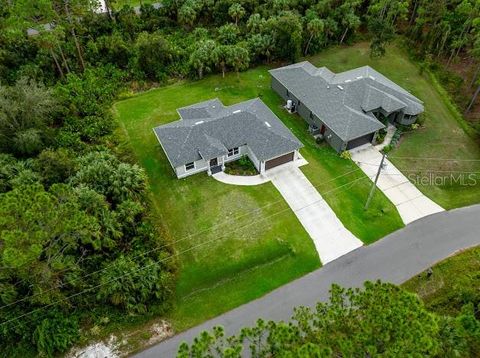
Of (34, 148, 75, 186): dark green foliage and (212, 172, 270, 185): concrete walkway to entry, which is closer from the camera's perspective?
(34, 148, 75, 186): dark green foliage

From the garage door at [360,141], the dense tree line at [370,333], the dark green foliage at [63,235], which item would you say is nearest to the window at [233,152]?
the dark green foliage at [63,235]

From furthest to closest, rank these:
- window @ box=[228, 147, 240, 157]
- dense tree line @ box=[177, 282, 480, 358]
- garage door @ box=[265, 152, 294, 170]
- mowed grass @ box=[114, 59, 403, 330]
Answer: window @ box=[228, 147, 240, 157] → garage door @ box=[265, 152, 294, 170] → mowed grass @ box=[114, 59, 403, 330] → dense tree line @ box=[177, 282, 480, 358]

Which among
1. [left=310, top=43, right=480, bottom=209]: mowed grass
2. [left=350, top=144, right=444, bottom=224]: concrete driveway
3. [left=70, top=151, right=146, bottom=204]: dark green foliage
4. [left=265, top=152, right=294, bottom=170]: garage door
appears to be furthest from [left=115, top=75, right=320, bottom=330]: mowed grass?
[left=310, top=43, right=480, bottom=209]: mowed grass

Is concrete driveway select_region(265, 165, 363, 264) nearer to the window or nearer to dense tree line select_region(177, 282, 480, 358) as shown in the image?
the window

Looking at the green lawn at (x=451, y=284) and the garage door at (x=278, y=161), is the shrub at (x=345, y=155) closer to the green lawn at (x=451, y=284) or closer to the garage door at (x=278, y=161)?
the garage door at (x=278, y=161)

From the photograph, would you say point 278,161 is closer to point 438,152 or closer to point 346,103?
point 346,103

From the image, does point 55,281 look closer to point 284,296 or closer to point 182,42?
point 284,296

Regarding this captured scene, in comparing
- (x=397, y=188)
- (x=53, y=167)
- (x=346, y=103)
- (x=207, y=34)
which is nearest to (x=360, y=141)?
(x=346, y=103)
